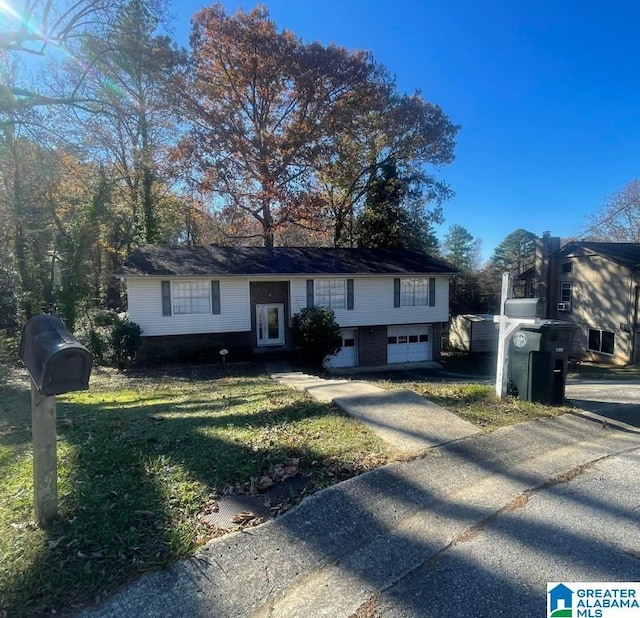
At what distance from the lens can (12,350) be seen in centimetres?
1512

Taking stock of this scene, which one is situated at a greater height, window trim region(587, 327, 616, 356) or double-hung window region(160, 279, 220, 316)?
double-hung window region(160, 279, 220, 316)

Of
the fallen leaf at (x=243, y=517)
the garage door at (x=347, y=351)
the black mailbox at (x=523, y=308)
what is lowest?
the garage door at (x=347, y=351)


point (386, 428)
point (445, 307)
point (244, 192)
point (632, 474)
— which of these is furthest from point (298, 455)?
point (244, 192)

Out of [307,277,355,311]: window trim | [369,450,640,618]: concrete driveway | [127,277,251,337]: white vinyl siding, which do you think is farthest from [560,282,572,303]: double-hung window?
[369,450,640,618]: concrete driveway

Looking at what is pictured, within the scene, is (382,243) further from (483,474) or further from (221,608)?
(221,608)

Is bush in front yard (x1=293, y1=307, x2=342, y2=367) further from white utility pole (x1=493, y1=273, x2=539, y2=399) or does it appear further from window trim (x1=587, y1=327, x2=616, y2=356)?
window trim (x1=587, y1=327, x2=616, y2=356)

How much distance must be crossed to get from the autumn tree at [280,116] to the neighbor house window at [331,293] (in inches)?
322

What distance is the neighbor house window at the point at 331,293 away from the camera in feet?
Result: 60.8

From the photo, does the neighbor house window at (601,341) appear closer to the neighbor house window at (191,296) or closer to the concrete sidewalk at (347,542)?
the neighbor house window at (191,296)

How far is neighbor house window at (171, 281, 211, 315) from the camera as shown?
16.4 m

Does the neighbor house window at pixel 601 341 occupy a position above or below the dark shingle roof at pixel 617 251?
below

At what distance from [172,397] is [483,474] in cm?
659

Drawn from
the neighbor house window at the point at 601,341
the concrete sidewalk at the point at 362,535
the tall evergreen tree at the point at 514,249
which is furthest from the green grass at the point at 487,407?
the tall evergreen tree at the point at 514,249

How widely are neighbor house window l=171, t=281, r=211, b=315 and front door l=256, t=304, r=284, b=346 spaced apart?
7.69 ft
